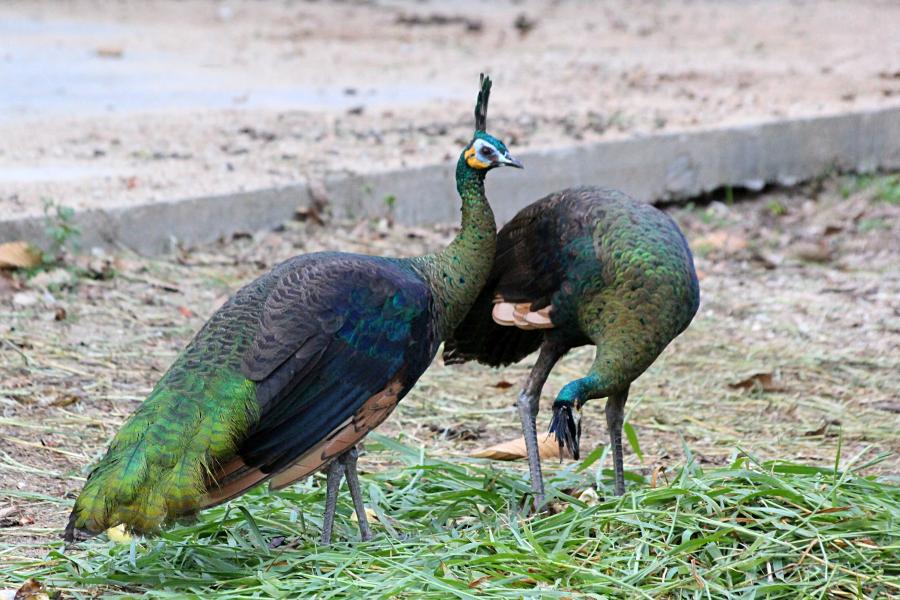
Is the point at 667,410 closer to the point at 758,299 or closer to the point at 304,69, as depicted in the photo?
the point at 758,299

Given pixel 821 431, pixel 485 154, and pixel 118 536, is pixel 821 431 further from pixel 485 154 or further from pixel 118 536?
pixel 118 536

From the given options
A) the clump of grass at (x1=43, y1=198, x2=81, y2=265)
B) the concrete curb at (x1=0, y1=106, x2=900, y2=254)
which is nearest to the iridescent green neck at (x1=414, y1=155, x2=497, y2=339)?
the clump of grass at (x1=43, y1=198, x2=81, y2=265)

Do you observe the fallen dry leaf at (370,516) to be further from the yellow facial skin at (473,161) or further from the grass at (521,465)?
the yellow facial skin at (473,161)

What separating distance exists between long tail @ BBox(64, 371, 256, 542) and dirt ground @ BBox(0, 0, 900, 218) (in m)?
2.88

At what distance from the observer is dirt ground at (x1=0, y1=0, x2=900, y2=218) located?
6.96m

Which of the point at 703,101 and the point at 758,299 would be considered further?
the point at 703,101

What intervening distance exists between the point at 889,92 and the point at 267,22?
630cm

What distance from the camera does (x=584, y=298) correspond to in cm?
396

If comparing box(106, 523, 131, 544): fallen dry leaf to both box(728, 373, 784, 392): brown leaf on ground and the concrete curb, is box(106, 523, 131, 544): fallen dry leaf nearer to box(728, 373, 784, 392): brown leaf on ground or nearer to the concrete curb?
the concrete curb

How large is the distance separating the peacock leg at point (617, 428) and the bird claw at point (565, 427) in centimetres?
41

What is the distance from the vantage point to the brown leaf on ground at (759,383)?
5180 mm

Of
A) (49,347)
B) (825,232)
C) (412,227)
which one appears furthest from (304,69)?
(49,347)

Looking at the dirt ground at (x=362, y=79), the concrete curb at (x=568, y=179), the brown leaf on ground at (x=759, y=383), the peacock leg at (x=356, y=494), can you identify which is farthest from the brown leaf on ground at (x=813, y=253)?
the peacock leg at (x=356, y=494)

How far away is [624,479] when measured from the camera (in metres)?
4.07
